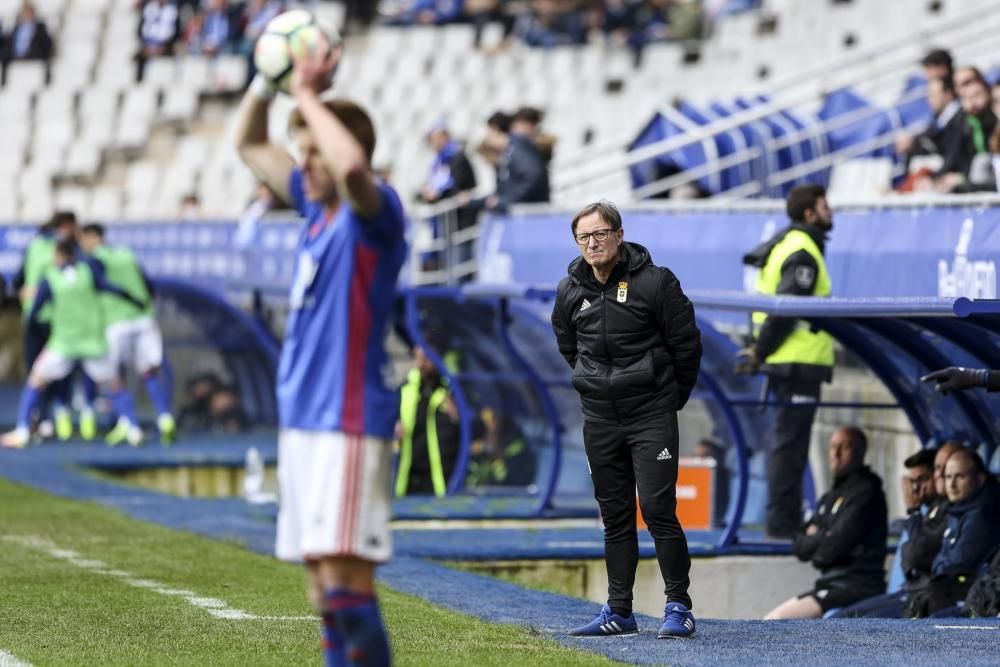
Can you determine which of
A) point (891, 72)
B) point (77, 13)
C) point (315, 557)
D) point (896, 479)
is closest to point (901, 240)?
point (896, 479)

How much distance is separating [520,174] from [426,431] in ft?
6.42

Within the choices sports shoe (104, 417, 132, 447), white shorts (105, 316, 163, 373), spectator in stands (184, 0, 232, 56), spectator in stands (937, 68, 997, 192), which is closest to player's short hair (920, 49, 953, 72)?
spectator in stands (937, 68, 997, 192)

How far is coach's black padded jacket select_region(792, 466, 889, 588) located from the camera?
10.8 m

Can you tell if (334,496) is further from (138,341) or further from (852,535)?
(138,341)

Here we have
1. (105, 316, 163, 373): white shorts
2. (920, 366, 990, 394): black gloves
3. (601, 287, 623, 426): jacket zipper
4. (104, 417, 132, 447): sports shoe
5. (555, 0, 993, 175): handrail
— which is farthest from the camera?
(104, 417, 132, 447): sports shoe

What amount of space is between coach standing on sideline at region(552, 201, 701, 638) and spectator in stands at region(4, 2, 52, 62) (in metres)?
25.4

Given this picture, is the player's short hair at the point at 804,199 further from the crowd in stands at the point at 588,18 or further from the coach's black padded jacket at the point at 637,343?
the crowd in stands at the point at 588,18

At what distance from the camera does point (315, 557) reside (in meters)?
5.63

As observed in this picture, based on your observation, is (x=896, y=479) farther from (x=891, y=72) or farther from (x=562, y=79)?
(x=562, y=79)

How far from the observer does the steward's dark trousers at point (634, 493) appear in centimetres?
Answer: 812

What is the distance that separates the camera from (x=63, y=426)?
21234 mm

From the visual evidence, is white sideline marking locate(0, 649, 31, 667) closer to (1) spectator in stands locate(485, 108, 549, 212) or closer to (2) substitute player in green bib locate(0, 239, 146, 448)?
(1) spectator in stands locate(485, 108, 549, 212)

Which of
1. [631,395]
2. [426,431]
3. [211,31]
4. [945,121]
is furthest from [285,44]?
[211,31]

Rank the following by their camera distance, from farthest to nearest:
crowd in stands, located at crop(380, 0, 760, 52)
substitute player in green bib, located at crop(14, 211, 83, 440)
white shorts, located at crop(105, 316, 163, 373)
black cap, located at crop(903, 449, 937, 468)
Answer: crowd in stands, located at crop(380, 0, 760, 52) < substitute player in green bib, located at crop(14, 211, 83, 440) < white shorts, located at crop(105, 316, 163, 373) < black cap, located at crop(903, 449, 937, 468)
